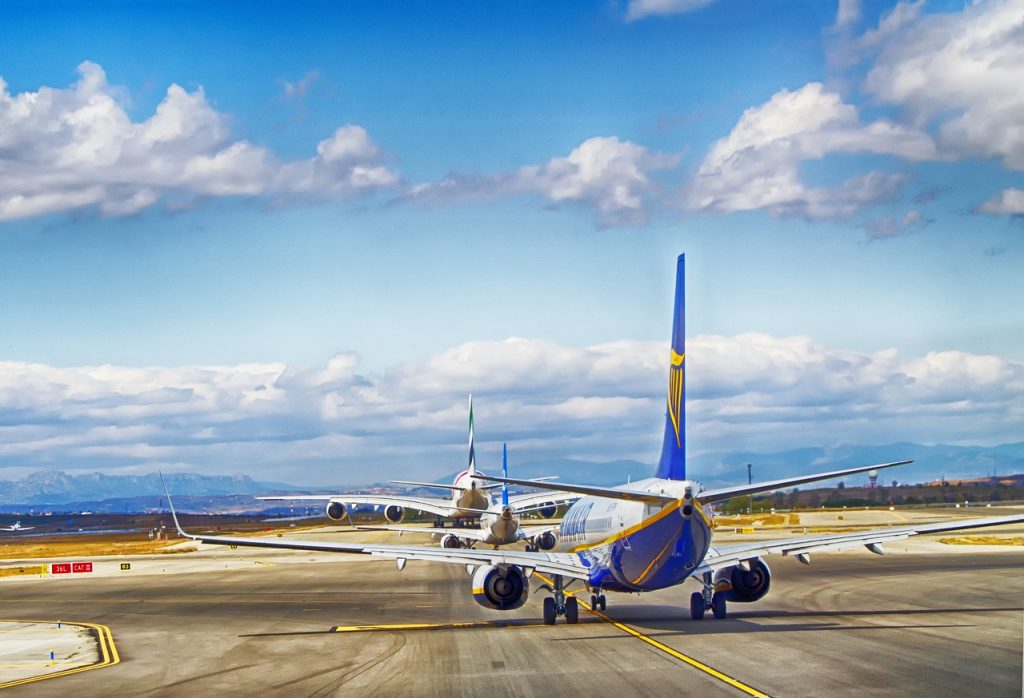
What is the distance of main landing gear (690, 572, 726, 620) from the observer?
38.2m

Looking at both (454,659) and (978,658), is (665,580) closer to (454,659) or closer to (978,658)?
(454,659)

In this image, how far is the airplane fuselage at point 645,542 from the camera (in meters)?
32.0

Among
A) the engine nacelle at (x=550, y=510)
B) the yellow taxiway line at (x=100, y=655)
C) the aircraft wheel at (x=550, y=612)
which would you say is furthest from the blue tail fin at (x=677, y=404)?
the engine nacelle at (x=550, y=510)

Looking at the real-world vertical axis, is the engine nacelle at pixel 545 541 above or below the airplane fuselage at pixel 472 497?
below

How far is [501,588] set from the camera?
1459 inches

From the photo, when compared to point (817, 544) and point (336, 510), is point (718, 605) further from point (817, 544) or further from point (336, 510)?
point (336, 510)

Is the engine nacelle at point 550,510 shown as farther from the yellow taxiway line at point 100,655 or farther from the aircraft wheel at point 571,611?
the aircraft wheel at point 571,611

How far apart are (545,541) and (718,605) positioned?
125 ft

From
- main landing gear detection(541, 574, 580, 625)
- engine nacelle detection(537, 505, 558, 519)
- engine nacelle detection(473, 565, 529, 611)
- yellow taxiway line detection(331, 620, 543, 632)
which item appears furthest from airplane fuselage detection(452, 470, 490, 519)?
engine nacelle detection(473, 565, 529, 611)

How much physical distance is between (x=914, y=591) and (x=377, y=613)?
2179 cm

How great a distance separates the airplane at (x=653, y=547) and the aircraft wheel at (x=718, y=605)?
0.11 feet

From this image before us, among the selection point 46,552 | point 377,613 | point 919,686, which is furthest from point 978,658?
point 46,552

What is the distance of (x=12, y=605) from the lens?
5744 cm

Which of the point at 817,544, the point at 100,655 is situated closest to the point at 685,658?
the point at 817,544
